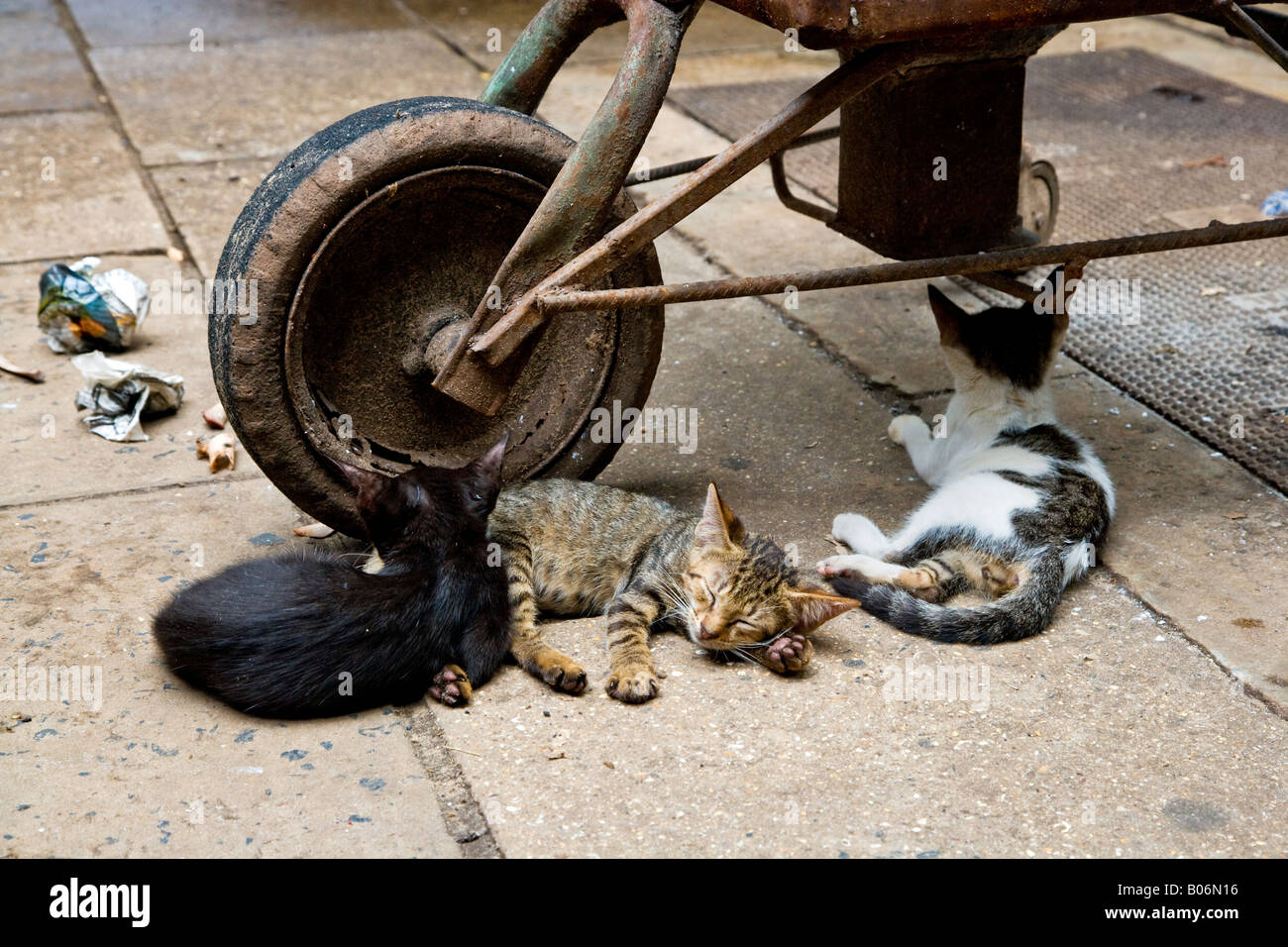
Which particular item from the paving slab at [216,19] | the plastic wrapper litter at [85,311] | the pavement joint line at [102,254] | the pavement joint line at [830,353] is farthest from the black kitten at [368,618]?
the paving slab at [216,19]

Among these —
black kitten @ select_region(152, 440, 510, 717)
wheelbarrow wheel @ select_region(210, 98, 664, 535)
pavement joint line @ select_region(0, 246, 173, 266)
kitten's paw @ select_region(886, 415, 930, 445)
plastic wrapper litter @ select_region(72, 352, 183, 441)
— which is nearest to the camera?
black kitten @ select_region(152, 440, 510, 717)

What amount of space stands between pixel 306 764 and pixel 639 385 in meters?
A: 1.27

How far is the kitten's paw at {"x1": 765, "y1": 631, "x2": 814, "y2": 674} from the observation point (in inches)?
114

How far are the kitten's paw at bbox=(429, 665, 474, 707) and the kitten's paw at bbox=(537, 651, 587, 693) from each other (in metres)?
0.16

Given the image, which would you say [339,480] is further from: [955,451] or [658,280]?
[955,451]

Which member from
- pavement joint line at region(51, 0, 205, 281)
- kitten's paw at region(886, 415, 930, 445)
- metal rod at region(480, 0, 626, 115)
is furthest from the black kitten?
pavement joint line at region(51, 0, 205, 281)

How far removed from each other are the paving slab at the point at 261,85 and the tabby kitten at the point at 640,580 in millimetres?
3557

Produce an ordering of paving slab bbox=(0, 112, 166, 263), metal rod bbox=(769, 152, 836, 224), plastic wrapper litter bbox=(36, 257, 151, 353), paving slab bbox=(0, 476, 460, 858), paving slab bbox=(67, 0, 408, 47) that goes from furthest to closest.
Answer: paving slab bbox=(67, 0, 408, 47) → paving slab bbox=(0, 112, 166, 263) → plastic wrapper litter bbox=(36, 257, 151, 353) → metal rod bbox=(769, 152, 836, 224) → paving slab bbox=(0, 476, 460, 858)

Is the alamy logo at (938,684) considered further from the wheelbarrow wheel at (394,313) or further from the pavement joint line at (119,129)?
the pavement joint line at (119,129)

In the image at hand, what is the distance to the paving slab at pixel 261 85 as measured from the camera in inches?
248

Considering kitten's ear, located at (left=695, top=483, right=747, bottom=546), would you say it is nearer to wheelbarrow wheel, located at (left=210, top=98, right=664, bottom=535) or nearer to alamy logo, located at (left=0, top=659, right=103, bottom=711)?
wheelbarrow wheel, located at (left=210, top=98, right=664, bottom=535)

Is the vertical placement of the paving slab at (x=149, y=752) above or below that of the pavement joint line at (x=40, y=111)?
below

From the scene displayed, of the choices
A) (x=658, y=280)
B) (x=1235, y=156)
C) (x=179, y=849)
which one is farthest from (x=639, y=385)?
(x=1235, y=156)

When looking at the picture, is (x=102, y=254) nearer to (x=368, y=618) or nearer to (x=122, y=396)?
(x=122, y=396)
